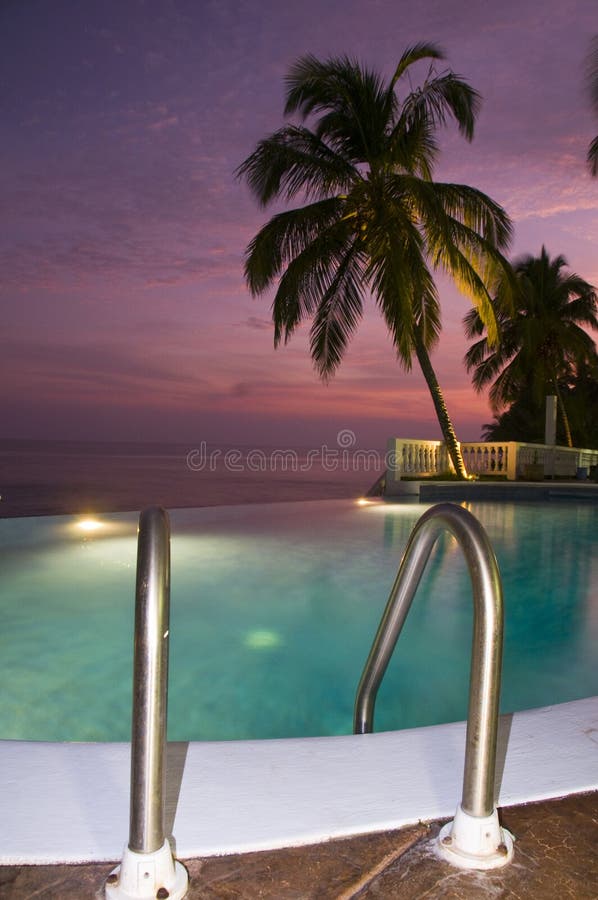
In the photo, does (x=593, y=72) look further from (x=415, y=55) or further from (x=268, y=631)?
(x=268, y=631)

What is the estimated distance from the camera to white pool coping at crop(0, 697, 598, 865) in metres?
1.02

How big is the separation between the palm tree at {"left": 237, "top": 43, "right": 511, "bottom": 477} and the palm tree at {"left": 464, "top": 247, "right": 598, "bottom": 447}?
8.60m

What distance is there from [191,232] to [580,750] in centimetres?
1660

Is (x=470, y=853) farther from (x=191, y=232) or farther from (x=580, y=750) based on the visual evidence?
(x=191, y=232)

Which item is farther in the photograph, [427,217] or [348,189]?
[348,189]

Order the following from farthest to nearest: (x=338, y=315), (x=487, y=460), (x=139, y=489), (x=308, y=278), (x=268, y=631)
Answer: (x=139, y=489)
(x=487, y=460)
(x=338, y=315)
(x=308, y=278)
(x=268, y=631)

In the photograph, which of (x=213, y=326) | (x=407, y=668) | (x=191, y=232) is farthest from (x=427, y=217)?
(x=213, y=326)

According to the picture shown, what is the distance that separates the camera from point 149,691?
2.79ft

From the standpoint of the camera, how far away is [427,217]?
34.7 ft

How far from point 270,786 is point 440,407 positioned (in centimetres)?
1209

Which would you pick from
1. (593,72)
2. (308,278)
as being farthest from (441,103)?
(308,278)

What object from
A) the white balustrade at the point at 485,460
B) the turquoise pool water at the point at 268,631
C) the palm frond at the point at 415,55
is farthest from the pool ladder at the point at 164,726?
the palm frond at the point at 415,55

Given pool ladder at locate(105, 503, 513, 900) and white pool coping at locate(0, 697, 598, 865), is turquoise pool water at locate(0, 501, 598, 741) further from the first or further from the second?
pool ladder at locate(105, 503, 513, 900)

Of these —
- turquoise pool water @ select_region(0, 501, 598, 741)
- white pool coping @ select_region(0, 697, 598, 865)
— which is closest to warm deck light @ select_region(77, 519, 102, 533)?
turquoise pool water @ select_region(0, 501, 598, 741)
